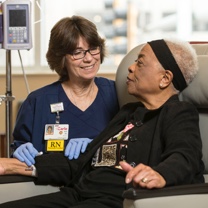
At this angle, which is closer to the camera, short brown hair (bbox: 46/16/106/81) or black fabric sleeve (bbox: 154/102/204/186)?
black fabric sleeve (bbox: 154/102/204/186)

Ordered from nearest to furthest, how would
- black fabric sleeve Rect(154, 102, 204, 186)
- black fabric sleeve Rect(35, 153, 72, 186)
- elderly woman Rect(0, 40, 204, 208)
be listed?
black fabric sleeve Rect(154, 102, 204, 186)
elderly woman Rect(0, 40, 204, 208)
black fabric sleeve Rect(35, 153, 72, 186)

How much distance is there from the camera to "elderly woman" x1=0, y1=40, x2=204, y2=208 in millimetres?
2133

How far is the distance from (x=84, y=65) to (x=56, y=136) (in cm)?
33

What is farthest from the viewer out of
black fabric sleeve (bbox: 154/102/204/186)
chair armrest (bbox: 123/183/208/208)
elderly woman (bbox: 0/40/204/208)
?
elderly woman (bbox: 0/40/204/208)

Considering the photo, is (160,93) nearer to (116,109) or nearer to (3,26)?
(116,109)

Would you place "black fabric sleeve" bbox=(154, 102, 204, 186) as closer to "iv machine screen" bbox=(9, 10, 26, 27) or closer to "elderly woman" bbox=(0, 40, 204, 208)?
"elderly woman" bbox=(0, 40, 204, 208)

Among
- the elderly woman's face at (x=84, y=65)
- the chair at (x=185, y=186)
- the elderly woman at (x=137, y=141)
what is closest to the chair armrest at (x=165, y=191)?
the chair at (x=185, y=186)

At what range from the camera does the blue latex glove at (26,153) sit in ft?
7.94

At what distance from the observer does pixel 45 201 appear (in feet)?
7.30

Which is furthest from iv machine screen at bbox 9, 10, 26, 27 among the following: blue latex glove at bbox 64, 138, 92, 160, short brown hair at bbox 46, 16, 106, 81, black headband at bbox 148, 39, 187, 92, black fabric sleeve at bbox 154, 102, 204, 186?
black fabric sleeve at bbox 154, 102, 204, 186

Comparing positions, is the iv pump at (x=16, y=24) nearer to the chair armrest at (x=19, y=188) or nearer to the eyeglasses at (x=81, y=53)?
the eyeglasses at (x=81, y=53)

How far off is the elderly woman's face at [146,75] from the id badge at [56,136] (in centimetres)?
38

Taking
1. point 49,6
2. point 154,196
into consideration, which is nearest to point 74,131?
point 154,196

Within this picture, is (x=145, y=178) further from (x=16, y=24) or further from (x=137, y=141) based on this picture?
(x=16, y=24)
